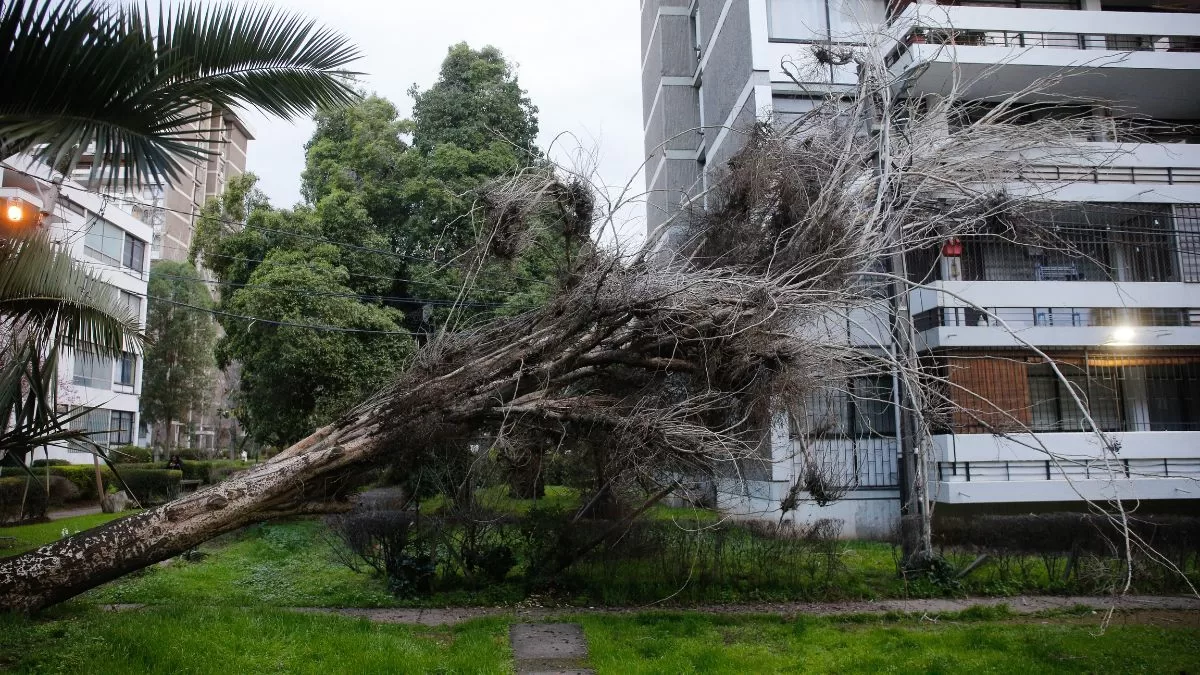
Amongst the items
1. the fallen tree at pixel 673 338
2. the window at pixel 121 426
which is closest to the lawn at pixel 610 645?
the fallen tree at pixel 673 338

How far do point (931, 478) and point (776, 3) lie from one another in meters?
10.2

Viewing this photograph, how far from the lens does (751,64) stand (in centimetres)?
1612

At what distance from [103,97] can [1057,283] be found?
603 inches

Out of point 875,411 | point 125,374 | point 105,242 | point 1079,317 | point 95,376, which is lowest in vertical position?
point 875,411

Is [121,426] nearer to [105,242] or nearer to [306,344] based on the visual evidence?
[105,242]

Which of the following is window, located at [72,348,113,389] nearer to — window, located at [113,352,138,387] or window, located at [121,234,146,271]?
window, located at [113,352,138,387]

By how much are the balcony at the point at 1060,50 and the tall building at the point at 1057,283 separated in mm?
41

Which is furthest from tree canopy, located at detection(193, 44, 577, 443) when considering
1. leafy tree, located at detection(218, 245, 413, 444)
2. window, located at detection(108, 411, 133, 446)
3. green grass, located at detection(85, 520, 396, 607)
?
window, located at detection(108, 411, 133, 446)

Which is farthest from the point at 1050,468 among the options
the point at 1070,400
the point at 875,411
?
the point at 875,411

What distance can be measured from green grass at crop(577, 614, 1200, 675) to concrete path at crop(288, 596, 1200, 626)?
1.81 ft

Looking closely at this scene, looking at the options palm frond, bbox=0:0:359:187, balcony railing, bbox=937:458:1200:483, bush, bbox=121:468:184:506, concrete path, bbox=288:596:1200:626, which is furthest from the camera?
bush, bbox=121:468:184:506

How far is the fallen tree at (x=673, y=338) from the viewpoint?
819 cm

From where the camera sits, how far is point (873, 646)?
7.64 metres

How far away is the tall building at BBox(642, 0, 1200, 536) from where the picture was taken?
1439 centimetres
